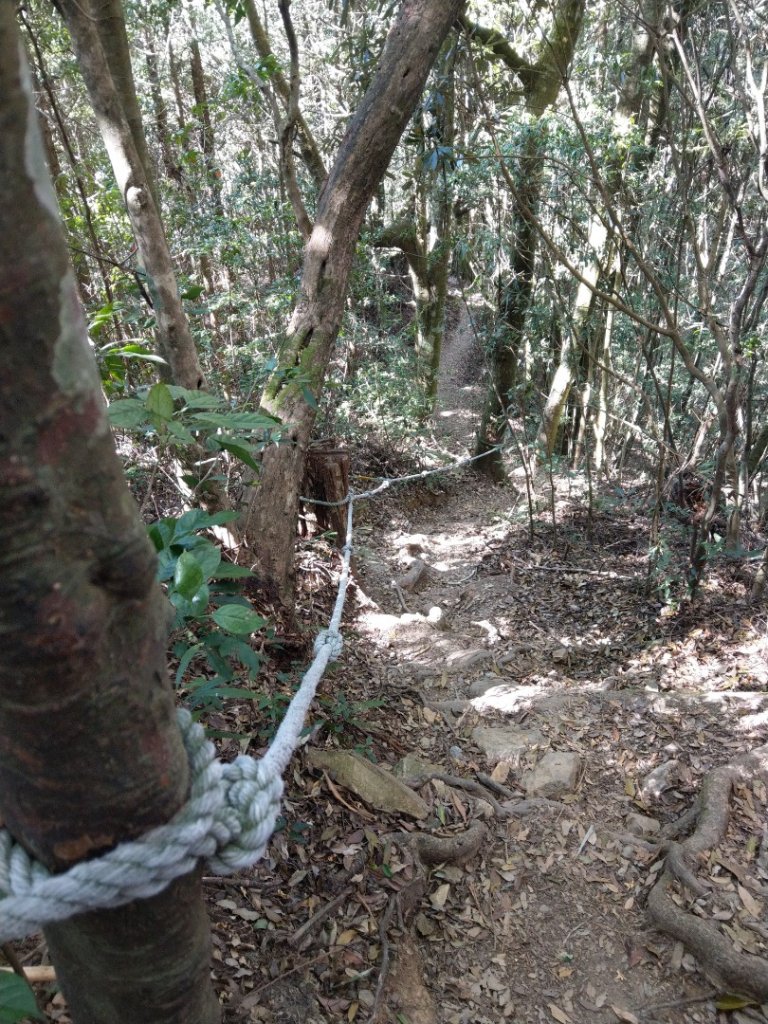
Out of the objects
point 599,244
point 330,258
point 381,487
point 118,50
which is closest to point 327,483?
point 381,487

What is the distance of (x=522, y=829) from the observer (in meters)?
2.40

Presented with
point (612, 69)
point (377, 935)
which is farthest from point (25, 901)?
point (612, 69)

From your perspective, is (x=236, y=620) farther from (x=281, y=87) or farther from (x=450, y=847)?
(x=281, y=87)

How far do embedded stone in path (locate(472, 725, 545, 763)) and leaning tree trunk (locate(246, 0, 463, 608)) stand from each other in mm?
1097

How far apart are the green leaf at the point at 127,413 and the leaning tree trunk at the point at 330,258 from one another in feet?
5.50

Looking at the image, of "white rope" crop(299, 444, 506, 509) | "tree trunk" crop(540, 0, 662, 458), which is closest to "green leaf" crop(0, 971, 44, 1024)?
"white rope" crop(299, 444, 506, 509)

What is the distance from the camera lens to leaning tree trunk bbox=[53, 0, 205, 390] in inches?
100

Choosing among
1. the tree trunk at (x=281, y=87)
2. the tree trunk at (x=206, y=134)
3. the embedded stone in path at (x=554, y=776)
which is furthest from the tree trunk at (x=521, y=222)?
the embedded stone in path at (x=554, y=776)

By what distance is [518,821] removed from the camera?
2.43 metres

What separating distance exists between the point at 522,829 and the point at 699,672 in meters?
1.99

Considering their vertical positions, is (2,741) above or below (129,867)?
above

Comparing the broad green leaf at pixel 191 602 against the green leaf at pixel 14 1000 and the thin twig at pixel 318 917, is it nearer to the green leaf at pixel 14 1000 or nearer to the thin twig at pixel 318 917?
the green leaf at pixel 14 1000

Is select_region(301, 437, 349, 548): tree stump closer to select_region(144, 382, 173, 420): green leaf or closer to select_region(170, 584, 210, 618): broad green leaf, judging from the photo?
select_region(144, 382, 173, 420): green leaf

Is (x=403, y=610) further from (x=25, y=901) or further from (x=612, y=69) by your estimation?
(x=612, y=69)
